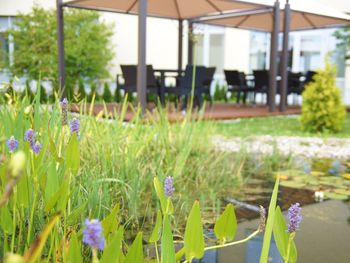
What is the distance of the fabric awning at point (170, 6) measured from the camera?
9.44m

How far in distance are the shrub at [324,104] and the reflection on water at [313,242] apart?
410 cm

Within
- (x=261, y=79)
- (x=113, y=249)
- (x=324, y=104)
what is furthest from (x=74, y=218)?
(x=261, y=79)

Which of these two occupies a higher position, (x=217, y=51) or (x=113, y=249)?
(x=217, y=51)

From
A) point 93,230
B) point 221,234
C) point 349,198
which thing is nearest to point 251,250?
point 221,234

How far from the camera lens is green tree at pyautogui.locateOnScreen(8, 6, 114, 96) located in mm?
12086

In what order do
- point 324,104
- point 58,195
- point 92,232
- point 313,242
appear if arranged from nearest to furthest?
point 92,232, point 58,195, point 313,242, point 324,104

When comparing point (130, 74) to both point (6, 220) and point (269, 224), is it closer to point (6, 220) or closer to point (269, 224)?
point (6, 220)

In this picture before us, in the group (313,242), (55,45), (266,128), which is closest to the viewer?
(313,242)

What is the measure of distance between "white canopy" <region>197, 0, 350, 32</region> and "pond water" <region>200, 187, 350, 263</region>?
7.33 metres

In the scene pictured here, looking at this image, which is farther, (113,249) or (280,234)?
(280,234)

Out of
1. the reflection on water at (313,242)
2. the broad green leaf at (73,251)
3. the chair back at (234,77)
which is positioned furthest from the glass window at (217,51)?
the broad green leaf at (73,251)

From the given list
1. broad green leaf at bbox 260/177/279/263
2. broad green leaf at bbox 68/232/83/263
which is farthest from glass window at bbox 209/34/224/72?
broad green leaf at bbox 68/232/83/263

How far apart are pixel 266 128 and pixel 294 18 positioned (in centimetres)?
561

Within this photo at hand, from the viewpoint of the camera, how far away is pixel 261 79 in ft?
35.3
